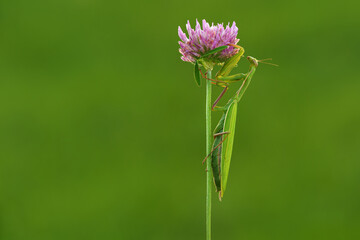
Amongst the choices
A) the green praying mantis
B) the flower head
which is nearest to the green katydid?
the green praying mantis

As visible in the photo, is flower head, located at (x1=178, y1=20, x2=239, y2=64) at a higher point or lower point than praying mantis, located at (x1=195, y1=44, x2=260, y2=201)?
higher

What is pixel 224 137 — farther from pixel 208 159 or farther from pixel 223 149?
pixel 208 159

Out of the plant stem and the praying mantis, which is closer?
the plant stem

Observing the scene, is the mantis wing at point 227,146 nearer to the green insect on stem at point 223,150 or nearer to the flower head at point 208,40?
the green insect on stem at point 223,150

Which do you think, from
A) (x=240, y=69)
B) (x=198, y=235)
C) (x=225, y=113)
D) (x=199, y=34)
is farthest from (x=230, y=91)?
(x=199, y=34)

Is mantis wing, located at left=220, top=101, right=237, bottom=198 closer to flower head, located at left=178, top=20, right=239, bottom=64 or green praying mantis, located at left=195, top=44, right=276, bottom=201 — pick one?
green praying mantis, located at left=195, top=44, right=276, bottom=201

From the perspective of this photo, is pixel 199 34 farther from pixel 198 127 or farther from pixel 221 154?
pixel 198 127

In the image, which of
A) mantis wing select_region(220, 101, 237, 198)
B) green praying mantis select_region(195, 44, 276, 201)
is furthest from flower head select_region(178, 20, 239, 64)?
mantis wing select_region(220, 101, 237, 198)

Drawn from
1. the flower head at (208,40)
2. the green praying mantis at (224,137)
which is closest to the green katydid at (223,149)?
the green praying mantis at (224,137)

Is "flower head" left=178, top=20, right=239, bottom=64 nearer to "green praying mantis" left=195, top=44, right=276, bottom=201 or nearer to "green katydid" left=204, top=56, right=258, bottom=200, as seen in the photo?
"green praying mantis" left=195, top=44, right=276, bottom=201

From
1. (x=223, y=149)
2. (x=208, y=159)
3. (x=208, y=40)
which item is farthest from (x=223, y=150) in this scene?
(x=208, y=40)
